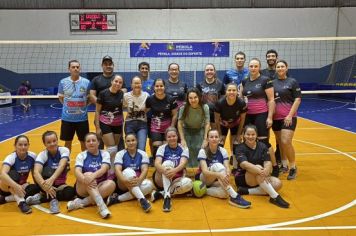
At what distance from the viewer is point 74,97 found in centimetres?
541

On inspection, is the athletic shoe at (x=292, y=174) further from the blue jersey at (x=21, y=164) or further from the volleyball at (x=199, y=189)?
the blue jersey at (x=21, y=164)

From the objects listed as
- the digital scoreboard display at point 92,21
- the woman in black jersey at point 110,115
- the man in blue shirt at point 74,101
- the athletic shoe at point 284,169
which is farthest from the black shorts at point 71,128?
the digital scoreboard display at point 92,21

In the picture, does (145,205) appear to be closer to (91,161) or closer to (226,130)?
(91,161)

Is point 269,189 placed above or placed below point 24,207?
above

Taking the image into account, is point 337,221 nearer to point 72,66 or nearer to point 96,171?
point 96,171

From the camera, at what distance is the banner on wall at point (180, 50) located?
16.4 m

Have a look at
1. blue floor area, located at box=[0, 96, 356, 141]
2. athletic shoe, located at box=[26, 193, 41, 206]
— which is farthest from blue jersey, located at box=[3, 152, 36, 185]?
blue floor area, located at box=[0, 96, 356, 141]

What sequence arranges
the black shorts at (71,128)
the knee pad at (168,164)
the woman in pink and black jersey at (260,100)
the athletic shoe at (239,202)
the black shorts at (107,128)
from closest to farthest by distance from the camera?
the athletic shoe at (239,202), the knee pad at (168,164), the woman in pink and black jersey at (260,100), the black shorts at (107,128), the black shorts at (71,128)

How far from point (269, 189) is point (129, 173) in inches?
69.2

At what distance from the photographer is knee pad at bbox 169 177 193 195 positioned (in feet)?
14.8

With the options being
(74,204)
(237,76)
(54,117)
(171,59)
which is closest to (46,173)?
(74,204)

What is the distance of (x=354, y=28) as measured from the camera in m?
17.7

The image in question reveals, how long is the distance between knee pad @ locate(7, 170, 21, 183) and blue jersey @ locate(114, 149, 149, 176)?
1.24 metres

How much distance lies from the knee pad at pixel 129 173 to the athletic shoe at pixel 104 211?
45 centimetres
